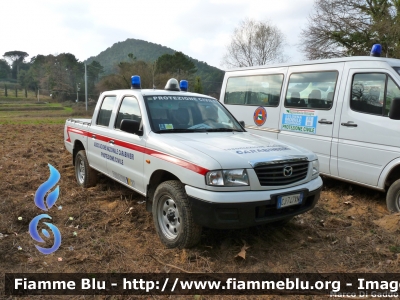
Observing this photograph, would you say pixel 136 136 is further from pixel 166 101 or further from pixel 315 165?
pixel 315 165

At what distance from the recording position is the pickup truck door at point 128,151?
4082mm

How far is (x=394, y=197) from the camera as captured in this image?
4605mm

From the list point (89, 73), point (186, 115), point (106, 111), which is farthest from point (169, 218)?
point (89, 73)

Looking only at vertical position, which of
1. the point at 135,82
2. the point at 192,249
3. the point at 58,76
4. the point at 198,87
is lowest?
the point at 192,249

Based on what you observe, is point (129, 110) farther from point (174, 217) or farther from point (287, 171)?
point (287, 171)

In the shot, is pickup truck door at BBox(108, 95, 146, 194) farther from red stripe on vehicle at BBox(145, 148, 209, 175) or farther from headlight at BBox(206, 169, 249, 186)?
headlight at BBox(206, 169, 249, 186)

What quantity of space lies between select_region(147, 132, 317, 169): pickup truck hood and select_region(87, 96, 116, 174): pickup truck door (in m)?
1.53

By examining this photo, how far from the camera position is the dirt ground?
3.24m

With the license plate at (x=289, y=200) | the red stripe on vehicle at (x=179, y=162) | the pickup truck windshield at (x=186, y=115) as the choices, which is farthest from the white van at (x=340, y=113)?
the red stripe on vehicle at (x=179, y=162)

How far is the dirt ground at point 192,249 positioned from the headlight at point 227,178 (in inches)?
32.7

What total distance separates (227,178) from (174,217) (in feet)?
2.72

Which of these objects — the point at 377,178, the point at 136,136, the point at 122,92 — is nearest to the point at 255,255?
the point at 136,136

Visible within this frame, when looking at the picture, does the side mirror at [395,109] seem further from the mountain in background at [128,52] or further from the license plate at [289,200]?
the mountain in background at [128,52]

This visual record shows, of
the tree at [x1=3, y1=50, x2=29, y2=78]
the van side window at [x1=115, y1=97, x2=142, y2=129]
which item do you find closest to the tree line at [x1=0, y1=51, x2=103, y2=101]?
the tree at [x1=3, y1=50, x2=29, y2=78]
